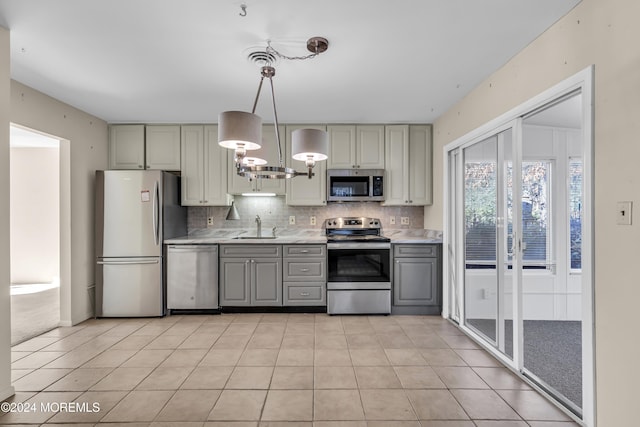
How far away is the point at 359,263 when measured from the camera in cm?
384

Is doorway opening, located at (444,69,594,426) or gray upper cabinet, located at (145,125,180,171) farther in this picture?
gray upper cabinet, located at (145,125,180,171)

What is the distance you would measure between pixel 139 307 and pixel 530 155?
4750mm

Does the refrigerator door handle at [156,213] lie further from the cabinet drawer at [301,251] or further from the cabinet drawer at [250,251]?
the cabinet drawer at [301,251]

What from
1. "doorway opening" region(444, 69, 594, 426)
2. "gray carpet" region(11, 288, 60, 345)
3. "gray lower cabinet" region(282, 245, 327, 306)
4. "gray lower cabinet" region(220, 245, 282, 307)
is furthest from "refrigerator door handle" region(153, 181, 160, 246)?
"doorway opening" region(444, 69, 594, 426)

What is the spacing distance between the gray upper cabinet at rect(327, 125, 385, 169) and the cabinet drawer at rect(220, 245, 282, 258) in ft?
4.30

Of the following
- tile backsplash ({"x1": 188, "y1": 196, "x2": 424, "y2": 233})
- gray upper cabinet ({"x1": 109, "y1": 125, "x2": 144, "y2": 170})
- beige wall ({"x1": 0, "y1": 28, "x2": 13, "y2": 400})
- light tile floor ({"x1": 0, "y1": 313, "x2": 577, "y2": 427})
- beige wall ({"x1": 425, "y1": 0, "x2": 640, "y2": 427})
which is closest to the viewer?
beige wall ({"x1": 425, "y1": 0, "x2": 640, "y2": 427})

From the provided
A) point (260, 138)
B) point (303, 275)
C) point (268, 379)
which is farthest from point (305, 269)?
point (260, 138)

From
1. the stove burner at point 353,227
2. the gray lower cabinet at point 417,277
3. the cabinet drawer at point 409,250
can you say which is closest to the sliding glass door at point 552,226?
the gray lower cabinet at point 417,277

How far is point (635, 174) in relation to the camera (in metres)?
1.45

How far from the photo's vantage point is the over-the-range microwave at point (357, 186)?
4125 millimetres

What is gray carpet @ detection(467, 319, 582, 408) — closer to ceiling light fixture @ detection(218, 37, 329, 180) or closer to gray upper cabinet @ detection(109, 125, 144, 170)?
ceiling light fixture @ detection(218, 37, 329, 180)

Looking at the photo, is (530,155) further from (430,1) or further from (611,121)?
(430,1)

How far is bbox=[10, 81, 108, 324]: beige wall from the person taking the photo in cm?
328

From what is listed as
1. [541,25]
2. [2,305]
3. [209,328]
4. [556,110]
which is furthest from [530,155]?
[2,305]
